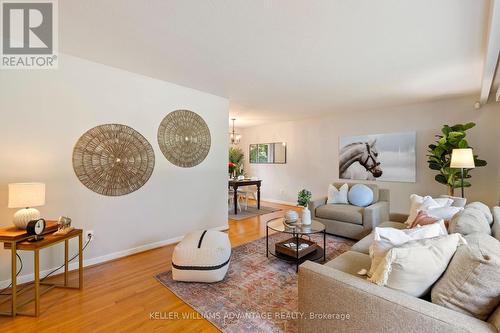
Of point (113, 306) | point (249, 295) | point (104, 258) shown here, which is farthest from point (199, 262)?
point (104, 258)

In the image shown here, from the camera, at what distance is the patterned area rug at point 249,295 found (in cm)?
176

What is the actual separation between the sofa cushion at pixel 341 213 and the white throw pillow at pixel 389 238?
169 centimetres

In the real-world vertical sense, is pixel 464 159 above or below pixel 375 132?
below

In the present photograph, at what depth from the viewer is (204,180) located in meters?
3.84

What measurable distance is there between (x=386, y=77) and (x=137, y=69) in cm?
324

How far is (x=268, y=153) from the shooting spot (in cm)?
706

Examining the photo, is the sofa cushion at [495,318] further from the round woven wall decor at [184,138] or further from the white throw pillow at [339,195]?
Result: the round woven wall decor at [184,138]

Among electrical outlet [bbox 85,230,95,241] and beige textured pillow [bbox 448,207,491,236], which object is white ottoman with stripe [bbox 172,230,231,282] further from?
A: beige textured pillow [bbox 448,207,491,236]

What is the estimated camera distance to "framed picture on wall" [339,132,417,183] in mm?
4531

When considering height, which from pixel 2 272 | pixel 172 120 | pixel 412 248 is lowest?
pixel 2 272

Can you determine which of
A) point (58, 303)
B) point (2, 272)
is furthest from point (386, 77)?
point (2, 272)

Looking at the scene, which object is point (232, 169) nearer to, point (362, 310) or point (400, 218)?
point (400, 218)

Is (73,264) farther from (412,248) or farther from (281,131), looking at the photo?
(281,131)

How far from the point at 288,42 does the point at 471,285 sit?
220 cm
